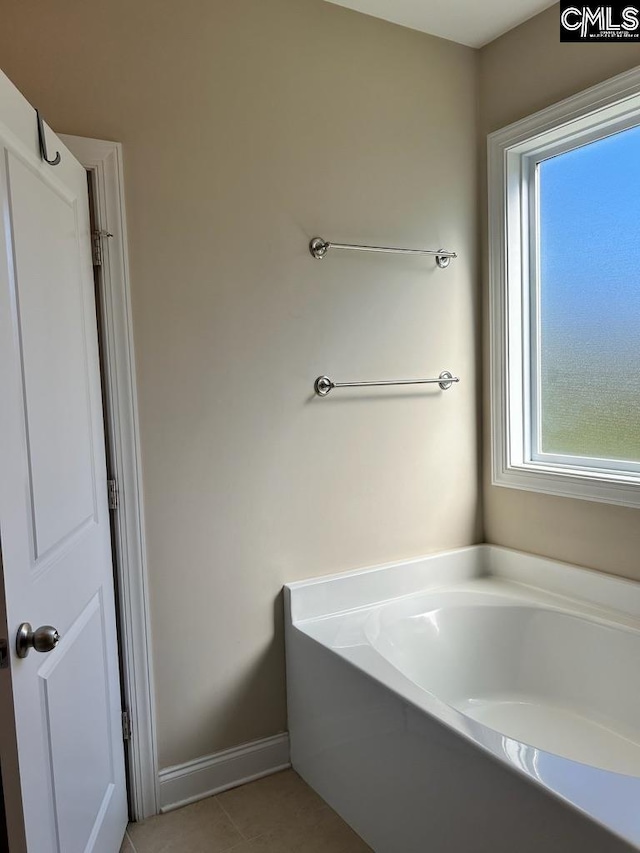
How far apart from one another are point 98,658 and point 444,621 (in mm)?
1232

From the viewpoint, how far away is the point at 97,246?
1886 millimetres

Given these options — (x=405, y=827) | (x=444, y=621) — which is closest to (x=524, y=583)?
(x=444, y=621)

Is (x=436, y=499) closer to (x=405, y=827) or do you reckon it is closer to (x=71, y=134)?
(x=405, y=827)

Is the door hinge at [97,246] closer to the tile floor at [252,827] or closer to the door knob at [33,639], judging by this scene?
the door knob at [33,639]

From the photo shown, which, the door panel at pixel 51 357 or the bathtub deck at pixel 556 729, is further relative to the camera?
the bathtub deck at pixel 556 729

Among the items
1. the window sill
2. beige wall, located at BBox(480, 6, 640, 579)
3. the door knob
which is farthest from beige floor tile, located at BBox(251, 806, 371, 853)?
the window sill

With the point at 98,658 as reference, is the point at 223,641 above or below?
below

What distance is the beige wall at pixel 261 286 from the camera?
1.96m

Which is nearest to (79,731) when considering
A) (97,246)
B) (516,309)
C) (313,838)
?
(313,838)

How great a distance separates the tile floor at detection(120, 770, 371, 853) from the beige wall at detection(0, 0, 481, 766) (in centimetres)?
18

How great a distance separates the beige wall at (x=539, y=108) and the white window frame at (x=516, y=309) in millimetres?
61

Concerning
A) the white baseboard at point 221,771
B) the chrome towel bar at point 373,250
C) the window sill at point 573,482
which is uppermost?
the chrome towel bar at point 373,250

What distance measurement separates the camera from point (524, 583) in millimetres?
2562

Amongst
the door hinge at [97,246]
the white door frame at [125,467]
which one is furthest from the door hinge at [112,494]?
the door hinge at [97,246]
